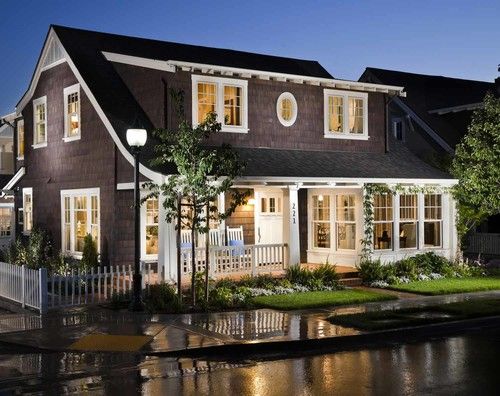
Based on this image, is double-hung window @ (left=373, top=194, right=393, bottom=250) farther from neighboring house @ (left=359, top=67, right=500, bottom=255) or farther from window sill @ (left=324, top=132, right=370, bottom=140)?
neighboring house @ (left=359, top=67, right=500, bottom=255)

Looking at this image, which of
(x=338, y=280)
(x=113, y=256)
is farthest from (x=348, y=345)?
(x=113, y=256)

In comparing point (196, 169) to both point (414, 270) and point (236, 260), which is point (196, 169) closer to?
point (236, 260)

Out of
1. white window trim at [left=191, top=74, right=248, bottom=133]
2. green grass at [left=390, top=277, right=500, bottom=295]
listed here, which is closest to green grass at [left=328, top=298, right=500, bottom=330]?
green grass at [left=390, top=277, right=500, bottom=295]

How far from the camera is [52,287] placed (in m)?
15.5

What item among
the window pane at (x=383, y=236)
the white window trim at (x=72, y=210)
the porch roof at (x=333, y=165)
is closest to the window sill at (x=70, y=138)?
the white window trim at (x=72, y=210)

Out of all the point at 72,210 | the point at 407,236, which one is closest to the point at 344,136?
the point at 407,236

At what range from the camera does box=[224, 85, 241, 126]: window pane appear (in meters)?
21.1

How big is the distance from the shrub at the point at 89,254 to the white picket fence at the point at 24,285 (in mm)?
3297

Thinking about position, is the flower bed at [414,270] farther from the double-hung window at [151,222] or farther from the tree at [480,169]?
the double-hung window at [151,222]

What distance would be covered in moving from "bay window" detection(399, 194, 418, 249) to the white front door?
3801mm

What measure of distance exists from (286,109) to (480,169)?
645 centimetres

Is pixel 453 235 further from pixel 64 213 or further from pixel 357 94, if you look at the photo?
pixel 64 213

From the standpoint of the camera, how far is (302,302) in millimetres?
16531

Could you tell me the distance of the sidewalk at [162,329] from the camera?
483 inches
